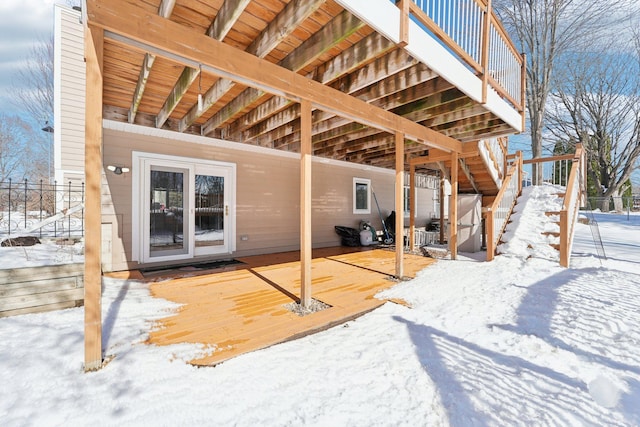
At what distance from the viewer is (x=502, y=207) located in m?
5.64

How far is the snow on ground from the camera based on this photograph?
1.50 m

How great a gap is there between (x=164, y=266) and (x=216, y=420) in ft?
13.1

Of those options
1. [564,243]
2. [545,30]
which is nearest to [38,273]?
[564,243]

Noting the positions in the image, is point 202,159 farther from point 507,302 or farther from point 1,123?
point 1,123

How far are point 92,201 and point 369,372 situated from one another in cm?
219

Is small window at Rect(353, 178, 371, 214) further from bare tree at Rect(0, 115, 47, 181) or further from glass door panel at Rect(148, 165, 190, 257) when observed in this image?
bare tree at Rect(0, 115, 47, 181)

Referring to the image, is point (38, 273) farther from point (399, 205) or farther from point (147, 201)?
point (399, 205)

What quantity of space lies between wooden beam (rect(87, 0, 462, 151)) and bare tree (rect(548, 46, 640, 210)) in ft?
55.2

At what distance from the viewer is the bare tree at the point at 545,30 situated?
1077 cm

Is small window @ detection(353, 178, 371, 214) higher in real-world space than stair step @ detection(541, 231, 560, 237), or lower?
higher

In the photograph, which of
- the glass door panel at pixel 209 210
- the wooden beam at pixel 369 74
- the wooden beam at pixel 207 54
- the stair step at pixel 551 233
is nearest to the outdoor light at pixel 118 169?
the glass door panel at pixel 209 210

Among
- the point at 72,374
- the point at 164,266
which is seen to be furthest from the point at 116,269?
the point at 72,374

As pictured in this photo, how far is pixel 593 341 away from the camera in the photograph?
227 centimetres

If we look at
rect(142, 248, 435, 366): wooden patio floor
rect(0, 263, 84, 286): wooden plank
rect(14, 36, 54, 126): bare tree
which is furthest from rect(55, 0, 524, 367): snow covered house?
rect(14, 36, 54, 126): bare tree
